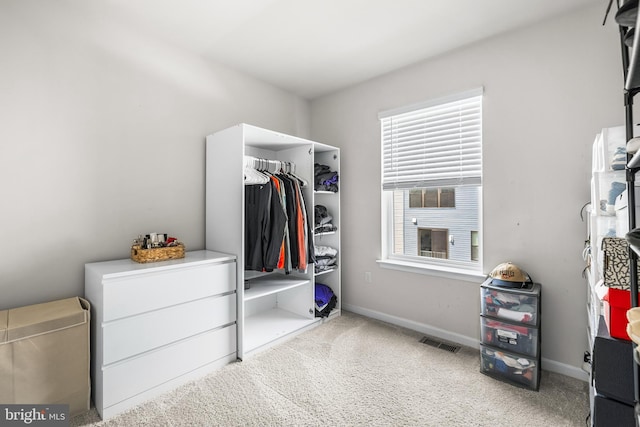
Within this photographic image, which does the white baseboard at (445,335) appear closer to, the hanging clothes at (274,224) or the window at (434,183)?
the window at (434,183)

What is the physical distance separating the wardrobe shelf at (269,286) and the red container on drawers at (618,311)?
2113 millimetres

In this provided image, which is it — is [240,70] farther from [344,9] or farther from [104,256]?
[104,256]

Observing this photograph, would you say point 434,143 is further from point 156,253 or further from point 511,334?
point 156,253

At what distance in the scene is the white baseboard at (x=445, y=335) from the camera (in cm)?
Result: 209

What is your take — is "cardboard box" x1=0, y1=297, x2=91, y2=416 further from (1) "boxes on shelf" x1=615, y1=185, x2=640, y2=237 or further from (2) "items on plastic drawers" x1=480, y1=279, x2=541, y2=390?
(1) "boxes on shelf" x1=615, y1=185, x2=640, y2=237

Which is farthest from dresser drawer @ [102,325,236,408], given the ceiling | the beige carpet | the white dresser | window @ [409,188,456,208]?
the ceiling

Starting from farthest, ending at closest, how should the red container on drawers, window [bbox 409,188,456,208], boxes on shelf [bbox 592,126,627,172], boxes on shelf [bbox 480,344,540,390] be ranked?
1. window [bbox 409,188,456,208]
2. boxes on shelf [bbox 480,344,540,390]
3. boxes on shelf [bbox 592,126,627,172]
4. the red container on drawers

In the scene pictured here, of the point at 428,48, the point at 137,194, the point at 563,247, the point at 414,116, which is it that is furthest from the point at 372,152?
the point at 137,194

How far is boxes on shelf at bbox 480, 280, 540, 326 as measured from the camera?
1958mm

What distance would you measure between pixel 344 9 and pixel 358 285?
254 cm

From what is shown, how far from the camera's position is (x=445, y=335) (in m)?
2.66

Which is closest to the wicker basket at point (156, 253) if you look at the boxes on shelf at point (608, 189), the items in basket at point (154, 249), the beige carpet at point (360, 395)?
the items in basket at point (154, 249)

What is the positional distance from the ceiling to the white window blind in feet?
1.58

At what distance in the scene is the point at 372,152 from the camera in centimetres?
314
